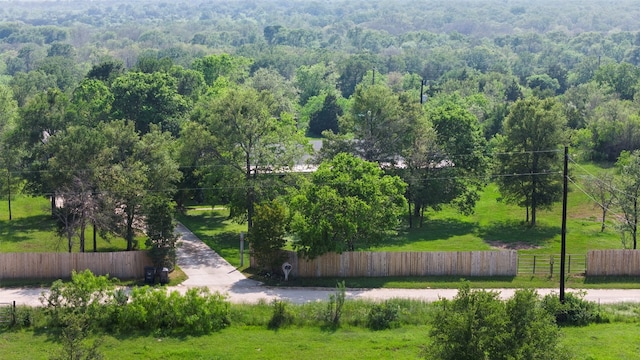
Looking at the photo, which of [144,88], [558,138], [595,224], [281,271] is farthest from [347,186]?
[144,88]

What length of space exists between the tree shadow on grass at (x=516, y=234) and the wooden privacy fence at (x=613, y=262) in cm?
714

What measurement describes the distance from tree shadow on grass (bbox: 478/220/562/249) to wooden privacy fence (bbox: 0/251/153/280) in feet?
75.7

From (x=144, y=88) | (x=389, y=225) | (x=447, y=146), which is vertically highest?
(x=144, y=88)

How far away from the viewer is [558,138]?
5453cm

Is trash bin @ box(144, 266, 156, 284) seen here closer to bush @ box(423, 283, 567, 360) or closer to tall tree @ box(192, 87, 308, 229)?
tall tree @ box(192, 87, 308, 229)

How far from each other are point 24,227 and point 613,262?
36.3m

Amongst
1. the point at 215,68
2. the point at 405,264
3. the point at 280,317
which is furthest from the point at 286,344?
the point at 215,68

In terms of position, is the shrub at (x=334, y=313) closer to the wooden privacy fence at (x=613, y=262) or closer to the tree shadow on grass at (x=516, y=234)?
the wooden privacy fence at (x=613, y=262)

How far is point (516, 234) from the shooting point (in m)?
53.9

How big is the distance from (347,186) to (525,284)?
1046 centimetres

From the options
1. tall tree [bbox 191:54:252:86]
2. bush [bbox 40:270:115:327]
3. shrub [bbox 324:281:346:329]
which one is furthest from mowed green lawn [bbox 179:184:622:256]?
tall tree [bbox 191:54:252:86]

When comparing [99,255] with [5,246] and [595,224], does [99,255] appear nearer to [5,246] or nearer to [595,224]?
[5,246]

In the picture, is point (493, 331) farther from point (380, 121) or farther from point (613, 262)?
point (380, 121)

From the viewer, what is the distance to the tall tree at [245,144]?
163 feet
